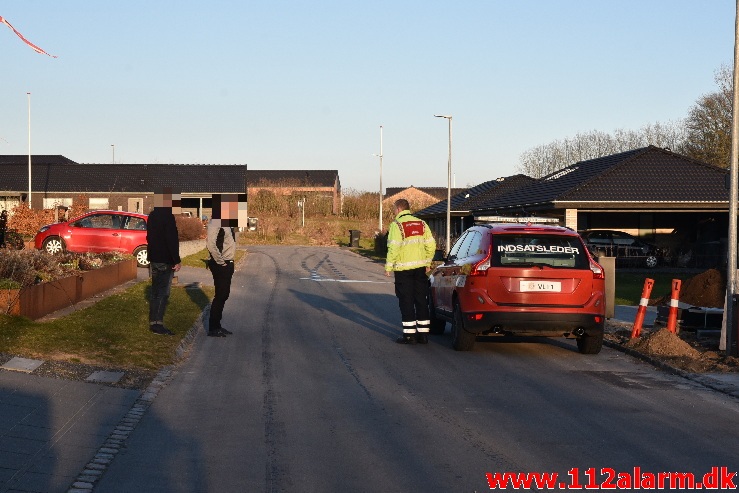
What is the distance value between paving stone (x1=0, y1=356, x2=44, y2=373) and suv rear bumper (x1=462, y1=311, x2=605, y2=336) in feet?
16.9

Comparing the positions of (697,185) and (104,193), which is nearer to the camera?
(697,185)

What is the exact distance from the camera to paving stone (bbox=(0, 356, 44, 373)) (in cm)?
885

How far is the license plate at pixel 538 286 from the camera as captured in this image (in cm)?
1155

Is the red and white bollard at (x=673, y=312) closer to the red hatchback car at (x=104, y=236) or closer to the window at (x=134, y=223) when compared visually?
the red hatchback car at (x=104, y=236)

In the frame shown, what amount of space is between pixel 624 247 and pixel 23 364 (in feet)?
104

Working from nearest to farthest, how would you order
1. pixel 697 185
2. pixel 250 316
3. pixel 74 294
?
pixel 74 294, pixel 250 316, pixel 697 185

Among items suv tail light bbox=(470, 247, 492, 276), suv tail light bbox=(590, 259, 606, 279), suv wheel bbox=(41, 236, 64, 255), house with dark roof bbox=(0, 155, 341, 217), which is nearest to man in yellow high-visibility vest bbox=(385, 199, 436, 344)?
suv tail light bbox=(470, 247, 492, 276)

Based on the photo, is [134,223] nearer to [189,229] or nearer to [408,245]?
[189,229]

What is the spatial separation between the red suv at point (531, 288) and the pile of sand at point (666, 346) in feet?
2.19

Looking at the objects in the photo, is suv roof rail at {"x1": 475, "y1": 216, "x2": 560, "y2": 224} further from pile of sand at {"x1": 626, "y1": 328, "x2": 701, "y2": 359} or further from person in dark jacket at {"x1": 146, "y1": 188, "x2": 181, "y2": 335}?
person in dark jacket at {"x1": 146, "y1": 188, "x2": 181, "y2": 335}

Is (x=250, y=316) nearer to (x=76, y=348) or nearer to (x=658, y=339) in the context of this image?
(x=76, y=348)

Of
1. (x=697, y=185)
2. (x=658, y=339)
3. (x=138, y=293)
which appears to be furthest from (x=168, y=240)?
(x=697, y=185)

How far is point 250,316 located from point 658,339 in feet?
23.8

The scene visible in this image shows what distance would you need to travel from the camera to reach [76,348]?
10.4 meters
